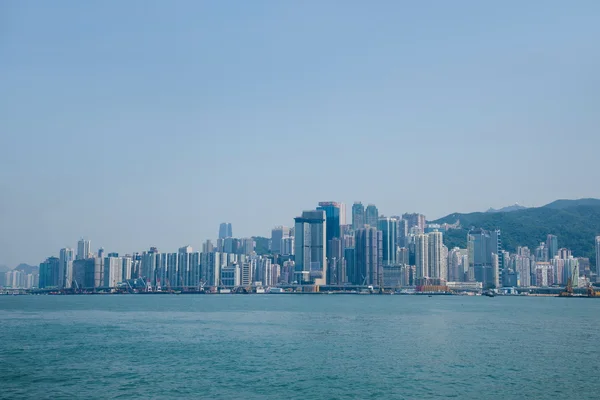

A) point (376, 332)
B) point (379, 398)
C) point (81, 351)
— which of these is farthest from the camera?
point (376, 332)

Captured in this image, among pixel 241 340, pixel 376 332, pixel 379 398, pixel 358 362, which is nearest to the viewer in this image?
pixel 379 398

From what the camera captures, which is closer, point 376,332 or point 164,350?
point 164,350

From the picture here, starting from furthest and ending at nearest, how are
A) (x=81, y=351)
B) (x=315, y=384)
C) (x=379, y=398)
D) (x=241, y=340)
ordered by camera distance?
(x=241, y=340), (x=81, y=351), (x=315, y=384), (x=379, y=398)

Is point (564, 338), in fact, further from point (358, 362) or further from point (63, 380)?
point (63, 380)

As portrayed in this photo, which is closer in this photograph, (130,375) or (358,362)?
(130,375)

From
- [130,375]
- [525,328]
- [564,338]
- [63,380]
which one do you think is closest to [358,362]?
[130,375]

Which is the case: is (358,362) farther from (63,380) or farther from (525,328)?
(525,328)

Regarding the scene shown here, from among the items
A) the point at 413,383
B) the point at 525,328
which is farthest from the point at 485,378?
the point at 525,328

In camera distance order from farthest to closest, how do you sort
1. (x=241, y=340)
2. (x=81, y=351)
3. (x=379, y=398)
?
(x=241, y=340)
(x=81, y=351)
(x=379, y=398)
